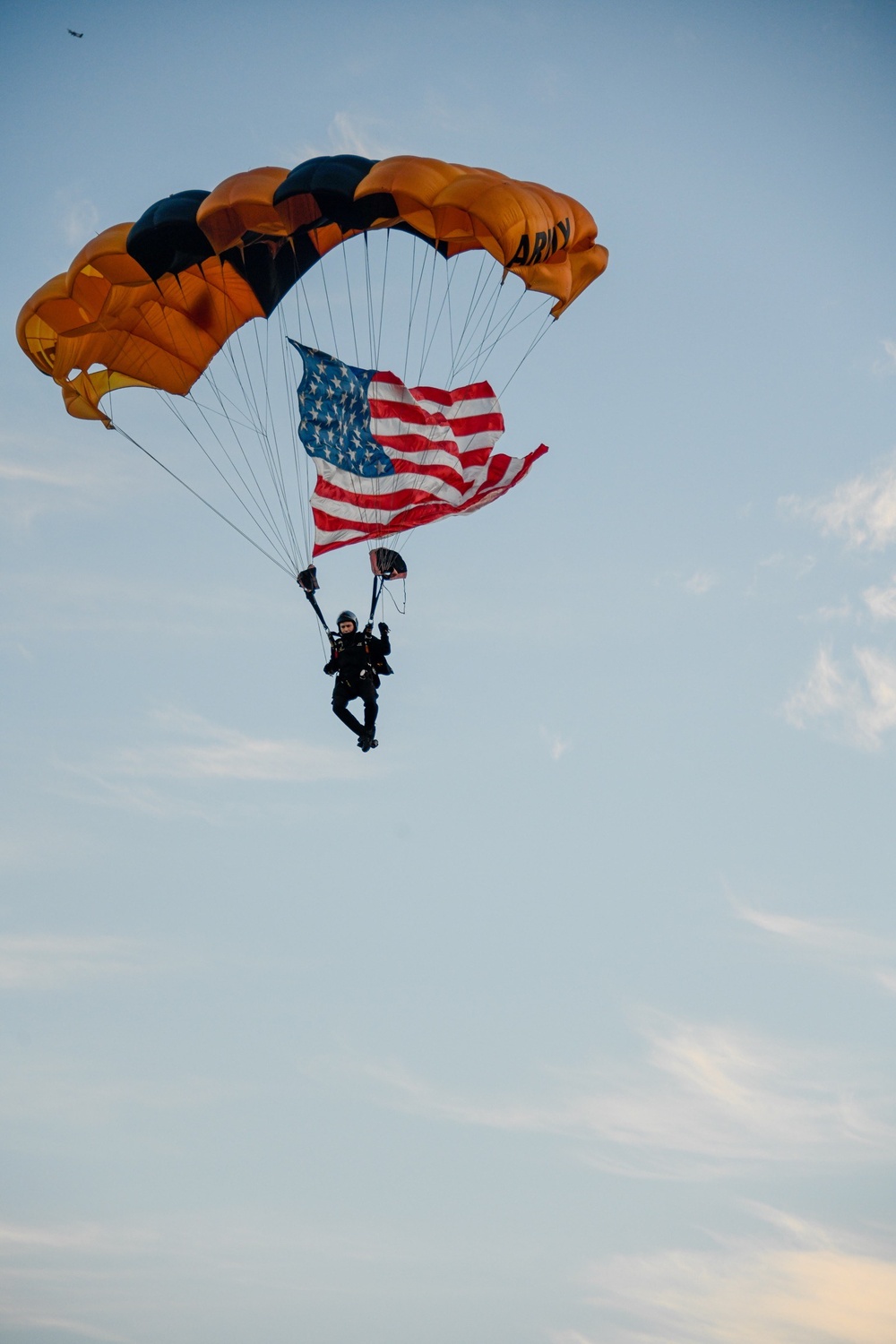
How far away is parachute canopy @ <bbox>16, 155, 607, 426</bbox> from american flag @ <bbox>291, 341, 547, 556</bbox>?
63.4 inches

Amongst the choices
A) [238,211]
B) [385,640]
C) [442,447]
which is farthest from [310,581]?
[238,211]

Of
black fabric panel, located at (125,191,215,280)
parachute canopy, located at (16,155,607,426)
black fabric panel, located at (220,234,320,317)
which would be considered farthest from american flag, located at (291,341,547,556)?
black fabric panel, located at (125,191,215,280)

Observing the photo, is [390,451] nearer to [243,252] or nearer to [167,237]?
[243,252]

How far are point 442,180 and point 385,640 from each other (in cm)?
599

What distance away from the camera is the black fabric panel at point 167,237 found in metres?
22.3

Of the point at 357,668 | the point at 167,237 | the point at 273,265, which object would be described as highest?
the point at 273,265

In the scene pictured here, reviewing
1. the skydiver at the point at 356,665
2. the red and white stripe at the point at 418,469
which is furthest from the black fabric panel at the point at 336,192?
the skydiver at the point at 356,665

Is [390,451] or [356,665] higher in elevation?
[390,451]

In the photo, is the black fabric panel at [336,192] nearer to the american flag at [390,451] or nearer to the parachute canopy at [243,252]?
the parachute canopy at [243,252]

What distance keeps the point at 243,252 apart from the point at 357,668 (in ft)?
19.5

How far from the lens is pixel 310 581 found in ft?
74.7

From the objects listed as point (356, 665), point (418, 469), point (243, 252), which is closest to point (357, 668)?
point (356, 665)

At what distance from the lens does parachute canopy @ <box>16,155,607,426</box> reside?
72.3 feet

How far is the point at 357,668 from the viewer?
22.4m
